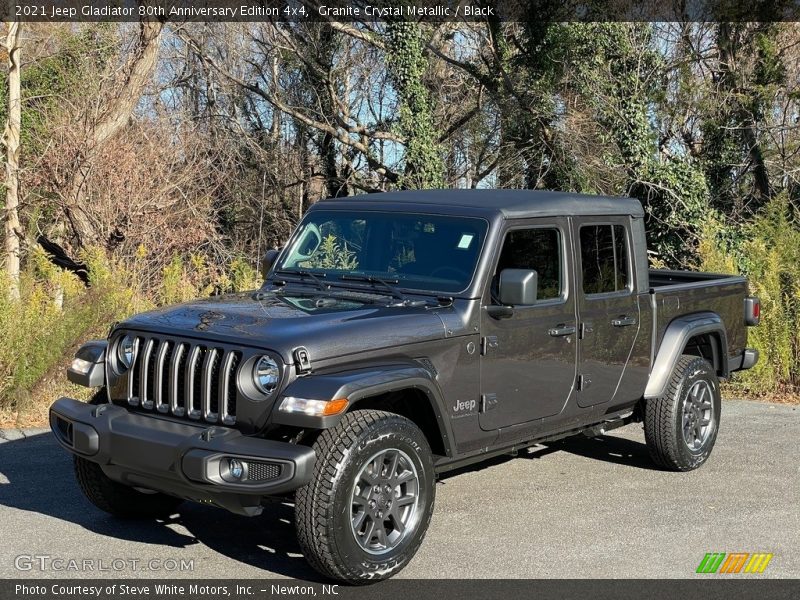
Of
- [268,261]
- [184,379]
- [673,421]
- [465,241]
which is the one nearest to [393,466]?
[184,379]

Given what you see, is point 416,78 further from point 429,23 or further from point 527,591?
point 527,591

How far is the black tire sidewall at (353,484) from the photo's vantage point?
4.70 m

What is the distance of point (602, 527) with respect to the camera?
599cm

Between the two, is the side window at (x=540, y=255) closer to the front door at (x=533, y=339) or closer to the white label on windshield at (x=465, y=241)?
the front door at (x=533, y=339)

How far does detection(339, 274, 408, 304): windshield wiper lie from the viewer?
18.8ft

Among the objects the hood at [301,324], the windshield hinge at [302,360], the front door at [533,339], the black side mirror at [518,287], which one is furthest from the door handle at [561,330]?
the windshield hinge at [302,360]

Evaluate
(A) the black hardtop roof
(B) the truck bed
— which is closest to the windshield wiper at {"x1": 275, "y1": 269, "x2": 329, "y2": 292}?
(A) the black hardtop roof

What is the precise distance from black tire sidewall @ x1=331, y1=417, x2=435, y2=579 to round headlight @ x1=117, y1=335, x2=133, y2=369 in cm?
144

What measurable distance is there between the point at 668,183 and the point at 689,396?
12.6m

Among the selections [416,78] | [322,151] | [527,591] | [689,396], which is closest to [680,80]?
→ [416,78]

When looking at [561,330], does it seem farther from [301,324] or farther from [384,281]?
[301,324]

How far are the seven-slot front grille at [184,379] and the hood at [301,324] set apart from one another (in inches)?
3.3

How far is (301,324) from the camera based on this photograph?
507 cm

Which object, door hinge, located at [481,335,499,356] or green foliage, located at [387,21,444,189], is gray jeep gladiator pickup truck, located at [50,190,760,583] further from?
green foliage, located at [387,21,444,189]
